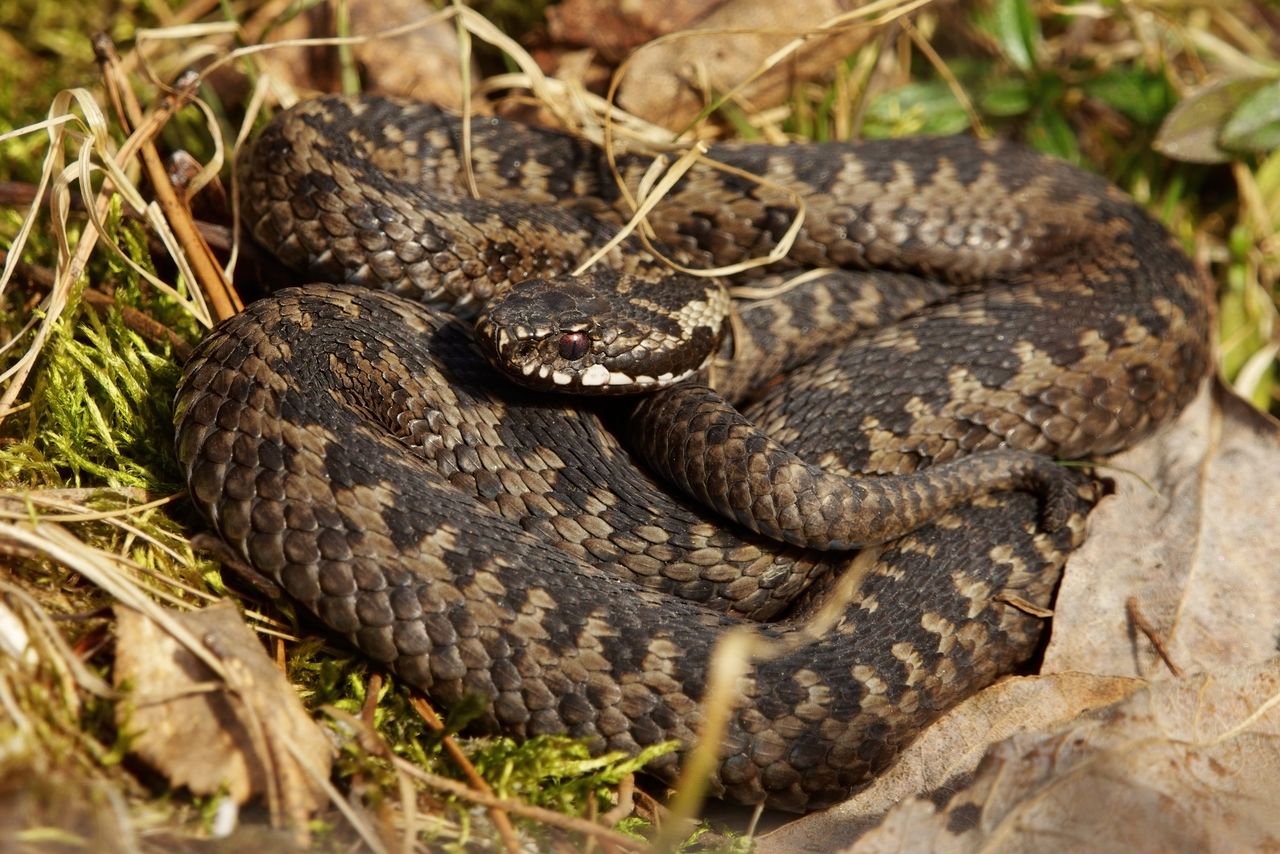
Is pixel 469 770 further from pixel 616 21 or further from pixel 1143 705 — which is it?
pixel 616 21

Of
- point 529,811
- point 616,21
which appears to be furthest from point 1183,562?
point 616,21

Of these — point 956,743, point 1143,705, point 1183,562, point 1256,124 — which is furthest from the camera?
point 1256,124

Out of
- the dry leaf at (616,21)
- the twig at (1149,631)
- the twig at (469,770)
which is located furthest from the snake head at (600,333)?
the twig at (1149,631)

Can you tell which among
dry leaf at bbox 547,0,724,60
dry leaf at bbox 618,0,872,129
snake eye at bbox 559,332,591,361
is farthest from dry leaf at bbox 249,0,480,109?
snake eye at bbox 559,332,591,361

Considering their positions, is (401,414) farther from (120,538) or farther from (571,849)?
(571,849)

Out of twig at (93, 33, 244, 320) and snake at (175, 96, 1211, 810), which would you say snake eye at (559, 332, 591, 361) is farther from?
twig at (93, 33, 244, 320)

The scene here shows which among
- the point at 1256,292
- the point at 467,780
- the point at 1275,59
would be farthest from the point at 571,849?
the point at 1275,59
